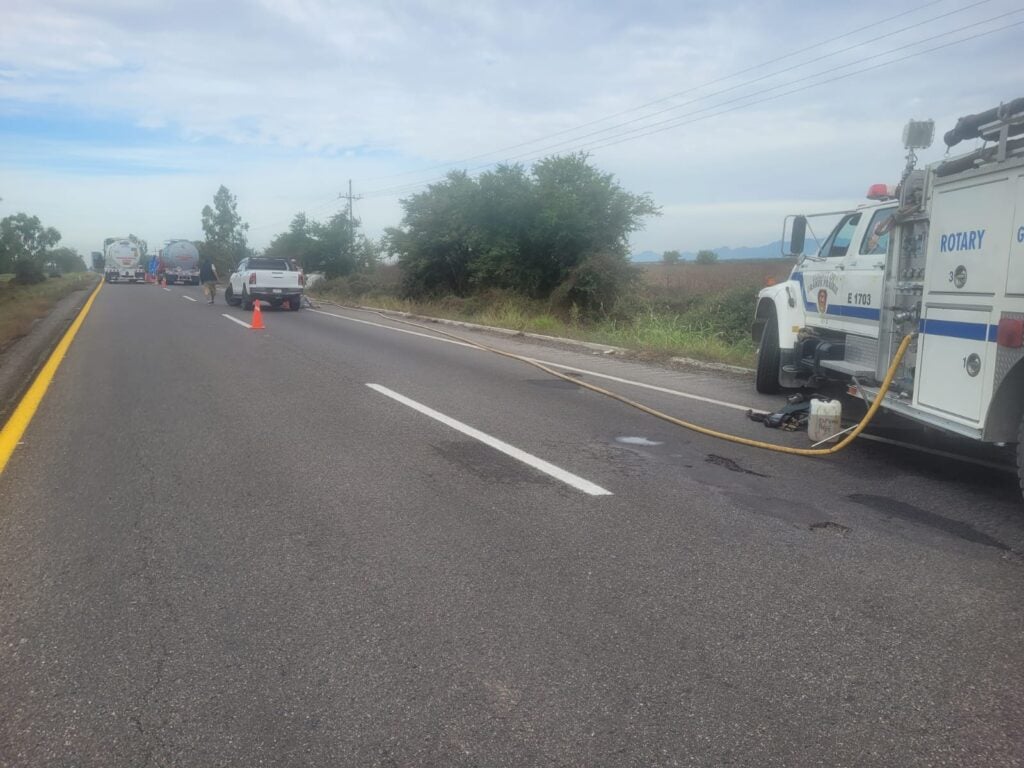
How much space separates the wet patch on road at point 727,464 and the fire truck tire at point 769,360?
353 cm

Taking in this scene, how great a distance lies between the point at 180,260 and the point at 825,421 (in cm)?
5259

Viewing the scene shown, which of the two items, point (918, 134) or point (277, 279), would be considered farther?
point (277, 279)

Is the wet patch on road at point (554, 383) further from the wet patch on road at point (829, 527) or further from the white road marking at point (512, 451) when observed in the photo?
the wet patch on road at point (829, 527)

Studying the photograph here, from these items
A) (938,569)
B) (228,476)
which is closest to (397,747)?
(938,569)

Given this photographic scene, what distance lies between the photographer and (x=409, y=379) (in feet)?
37.2

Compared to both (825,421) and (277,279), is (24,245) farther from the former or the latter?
(825,421)

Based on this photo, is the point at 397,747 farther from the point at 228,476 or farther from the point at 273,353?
the point at 273,353

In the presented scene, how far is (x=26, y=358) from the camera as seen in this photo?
13.4 meters

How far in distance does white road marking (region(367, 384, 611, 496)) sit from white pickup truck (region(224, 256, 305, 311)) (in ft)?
60.0

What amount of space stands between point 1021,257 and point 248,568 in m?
4.92

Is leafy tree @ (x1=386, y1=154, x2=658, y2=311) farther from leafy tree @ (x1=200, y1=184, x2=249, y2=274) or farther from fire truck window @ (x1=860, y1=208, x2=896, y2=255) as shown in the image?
leafy tree @ (x1=200, y1=184, x2=249, y2=274)

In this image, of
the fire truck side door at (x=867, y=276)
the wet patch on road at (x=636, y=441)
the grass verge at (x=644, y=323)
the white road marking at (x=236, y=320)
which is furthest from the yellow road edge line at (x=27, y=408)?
the grass verge at (x=644, y=323)

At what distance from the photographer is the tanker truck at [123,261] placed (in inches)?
2263

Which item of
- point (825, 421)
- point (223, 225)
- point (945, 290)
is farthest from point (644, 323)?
point (223, 225)
